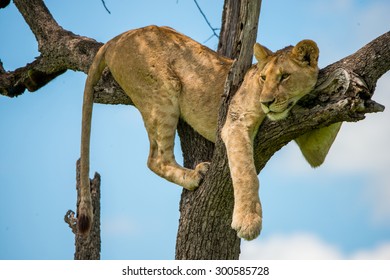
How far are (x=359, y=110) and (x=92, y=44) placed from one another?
2.74 m

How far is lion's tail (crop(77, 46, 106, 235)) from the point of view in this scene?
5191mm

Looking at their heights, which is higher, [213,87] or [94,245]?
[213,87]

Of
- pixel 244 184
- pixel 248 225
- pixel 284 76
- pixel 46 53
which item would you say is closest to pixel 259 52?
pixel 284 76

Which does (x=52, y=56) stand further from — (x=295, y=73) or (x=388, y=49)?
(x=388, y=49)

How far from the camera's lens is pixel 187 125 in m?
5.48

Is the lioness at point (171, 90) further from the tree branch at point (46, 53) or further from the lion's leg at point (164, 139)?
the tree branch at point (46, 53)

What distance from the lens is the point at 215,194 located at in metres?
4.86

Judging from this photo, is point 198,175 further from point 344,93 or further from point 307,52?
point 344,93

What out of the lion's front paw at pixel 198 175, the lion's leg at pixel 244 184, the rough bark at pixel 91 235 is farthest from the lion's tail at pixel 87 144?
the lion's leg at pixel 244 184

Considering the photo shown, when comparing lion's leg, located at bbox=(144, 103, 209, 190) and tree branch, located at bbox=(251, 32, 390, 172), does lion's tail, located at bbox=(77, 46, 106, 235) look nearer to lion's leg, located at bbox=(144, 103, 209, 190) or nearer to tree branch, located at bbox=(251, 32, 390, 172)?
lion's leg, located at bbox=(144, 103, 209, 190)

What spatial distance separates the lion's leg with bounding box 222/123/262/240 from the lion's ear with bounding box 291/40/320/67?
0.55 m

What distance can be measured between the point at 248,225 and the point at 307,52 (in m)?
1.11

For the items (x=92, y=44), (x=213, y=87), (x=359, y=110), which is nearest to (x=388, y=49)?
(x=359, y=110)

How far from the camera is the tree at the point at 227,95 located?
4.14 m
